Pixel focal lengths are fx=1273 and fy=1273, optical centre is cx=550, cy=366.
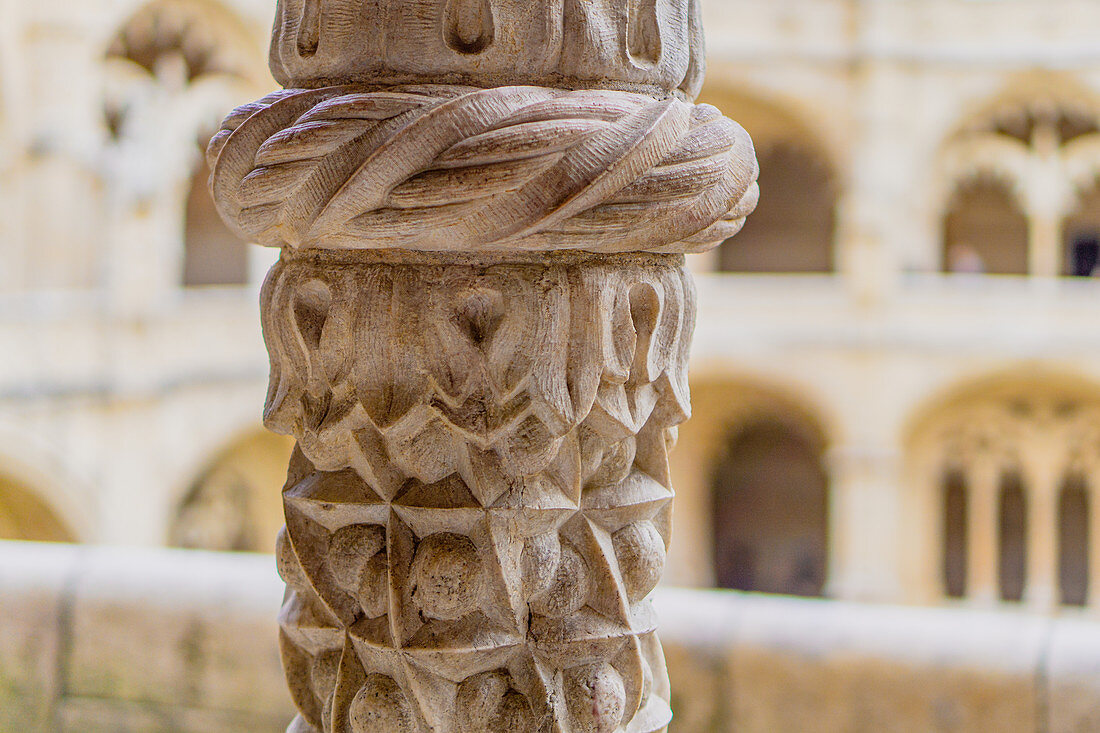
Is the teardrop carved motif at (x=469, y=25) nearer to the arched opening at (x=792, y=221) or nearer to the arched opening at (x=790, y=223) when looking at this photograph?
the arched opening at (x=790, y=223)

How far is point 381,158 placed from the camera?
0.84 m

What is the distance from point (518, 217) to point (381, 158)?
99mm

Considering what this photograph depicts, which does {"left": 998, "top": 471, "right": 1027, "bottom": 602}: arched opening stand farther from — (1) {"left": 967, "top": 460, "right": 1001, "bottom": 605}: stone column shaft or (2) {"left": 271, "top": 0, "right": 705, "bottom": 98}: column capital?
(2) {"left": 271, "top": 0, "right": 705, "bottom": 98}: column capital

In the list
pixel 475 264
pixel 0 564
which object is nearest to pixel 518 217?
pixel 475 264

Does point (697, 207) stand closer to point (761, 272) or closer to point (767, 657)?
point (767, 657)

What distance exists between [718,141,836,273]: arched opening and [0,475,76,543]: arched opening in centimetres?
754

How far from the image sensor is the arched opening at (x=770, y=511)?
455 inches

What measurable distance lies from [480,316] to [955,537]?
36.9 ft

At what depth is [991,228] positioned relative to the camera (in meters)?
12.2

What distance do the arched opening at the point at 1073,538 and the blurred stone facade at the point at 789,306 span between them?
0.02 m

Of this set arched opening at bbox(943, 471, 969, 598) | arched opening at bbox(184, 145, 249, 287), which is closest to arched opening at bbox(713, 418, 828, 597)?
arched opening at bbox(943, 471, 969, 598)

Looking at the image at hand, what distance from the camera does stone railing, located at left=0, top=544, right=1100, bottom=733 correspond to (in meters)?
1.77

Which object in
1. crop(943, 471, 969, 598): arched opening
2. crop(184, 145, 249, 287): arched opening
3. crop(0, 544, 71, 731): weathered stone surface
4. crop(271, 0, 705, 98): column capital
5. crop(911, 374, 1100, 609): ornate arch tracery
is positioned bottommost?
crop(943, 471, 969, 598): arched opening

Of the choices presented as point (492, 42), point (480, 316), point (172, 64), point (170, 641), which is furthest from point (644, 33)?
point (172, 64)
